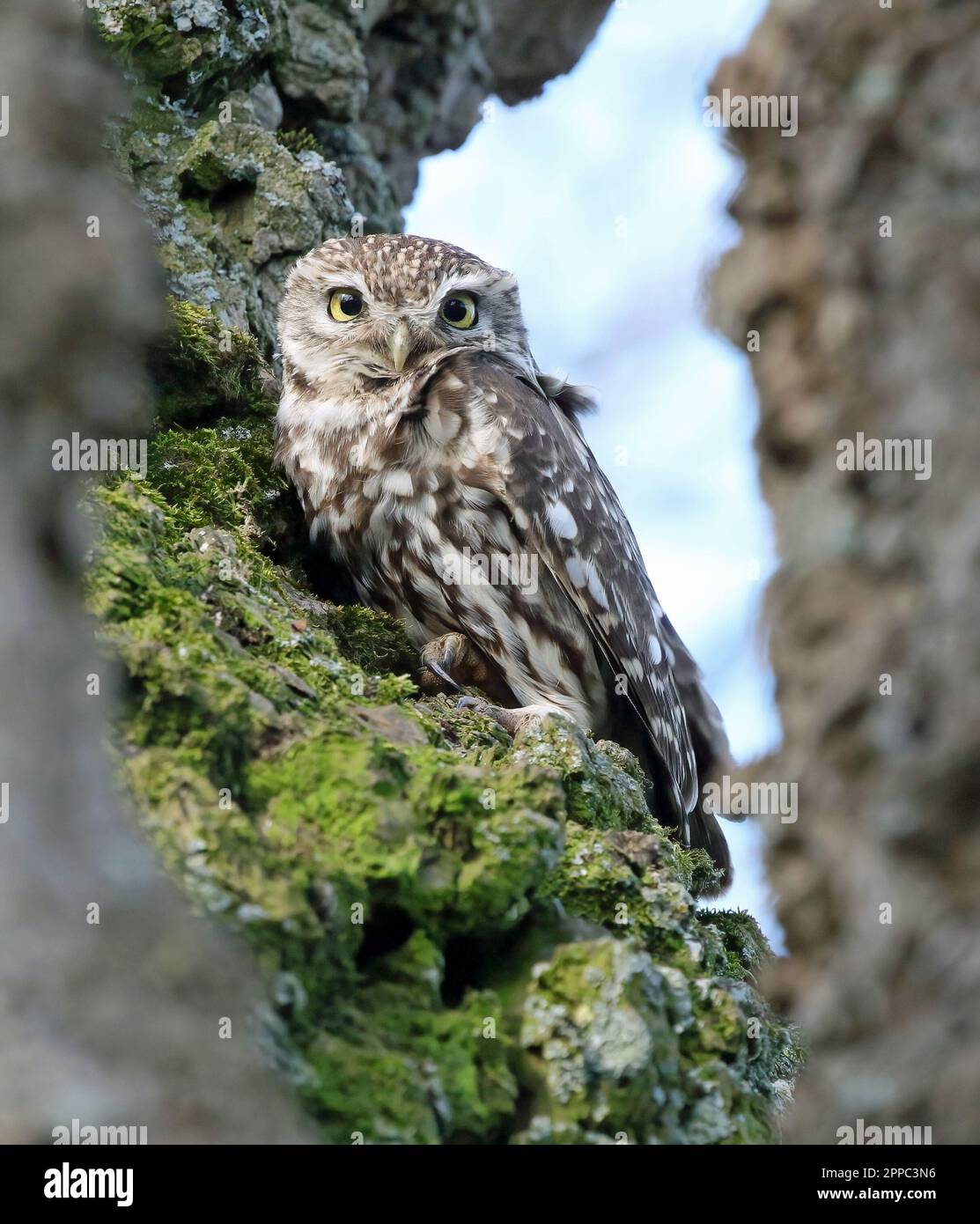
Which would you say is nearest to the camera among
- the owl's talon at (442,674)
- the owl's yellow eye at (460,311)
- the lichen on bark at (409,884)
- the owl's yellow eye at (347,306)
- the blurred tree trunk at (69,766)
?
the blurred tree trunk at (69,766)

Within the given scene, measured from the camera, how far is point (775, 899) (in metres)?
4.11

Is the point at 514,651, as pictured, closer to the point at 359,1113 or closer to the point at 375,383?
the point at 375,383

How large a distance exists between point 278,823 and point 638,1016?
687mm

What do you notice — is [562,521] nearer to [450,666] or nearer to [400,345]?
[450,666]

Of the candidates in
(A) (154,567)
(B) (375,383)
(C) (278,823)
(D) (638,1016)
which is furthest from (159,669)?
(B) (375,383)

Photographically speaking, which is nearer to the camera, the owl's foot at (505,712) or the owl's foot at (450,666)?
the owl's foot at (505,712)

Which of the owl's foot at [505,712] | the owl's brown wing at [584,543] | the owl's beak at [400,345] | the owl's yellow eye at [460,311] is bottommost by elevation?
the owl's foot at [505,712]

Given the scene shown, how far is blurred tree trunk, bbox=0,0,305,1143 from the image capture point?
154cm

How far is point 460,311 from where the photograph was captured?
4.70 metres

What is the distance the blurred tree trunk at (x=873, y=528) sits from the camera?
3.19 m

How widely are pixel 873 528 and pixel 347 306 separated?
1962mm

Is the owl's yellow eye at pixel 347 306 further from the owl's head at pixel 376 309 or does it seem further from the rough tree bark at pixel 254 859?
the rough tree bark at pixel 254 859

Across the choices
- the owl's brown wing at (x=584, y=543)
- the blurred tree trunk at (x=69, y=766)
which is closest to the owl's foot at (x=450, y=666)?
the owl's brown wing at (x=584, y=543)

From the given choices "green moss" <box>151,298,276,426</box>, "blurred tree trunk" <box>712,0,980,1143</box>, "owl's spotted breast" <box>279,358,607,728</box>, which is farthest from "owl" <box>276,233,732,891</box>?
"blurred tree trunk" <box>712,0,980,1143</box>
